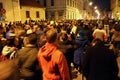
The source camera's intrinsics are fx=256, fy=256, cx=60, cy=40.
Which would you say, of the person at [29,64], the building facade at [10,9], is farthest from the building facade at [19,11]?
the person at [29,64]

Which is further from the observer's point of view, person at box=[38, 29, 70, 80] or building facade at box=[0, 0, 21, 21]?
building facade at box=[0, 0, 21, 21]

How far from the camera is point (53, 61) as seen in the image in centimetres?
413

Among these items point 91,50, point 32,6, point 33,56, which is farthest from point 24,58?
point 32,6

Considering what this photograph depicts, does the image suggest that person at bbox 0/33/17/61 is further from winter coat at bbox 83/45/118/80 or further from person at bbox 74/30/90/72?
person at bbox 74/30/90/72

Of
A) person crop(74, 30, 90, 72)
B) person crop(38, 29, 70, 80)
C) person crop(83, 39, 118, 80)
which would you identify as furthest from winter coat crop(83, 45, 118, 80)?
person crop(74, 30, 90, 72)

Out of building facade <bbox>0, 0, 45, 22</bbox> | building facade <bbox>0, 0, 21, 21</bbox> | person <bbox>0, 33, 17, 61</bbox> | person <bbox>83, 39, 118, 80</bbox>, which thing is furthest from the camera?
building facade <bbox>0, 0, 21, 21</bbox>

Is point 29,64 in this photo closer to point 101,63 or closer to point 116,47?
point 101,63

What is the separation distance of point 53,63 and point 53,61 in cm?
3

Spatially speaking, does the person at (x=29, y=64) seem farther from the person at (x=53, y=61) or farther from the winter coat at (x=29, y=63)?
the person at (x=53, y=61)

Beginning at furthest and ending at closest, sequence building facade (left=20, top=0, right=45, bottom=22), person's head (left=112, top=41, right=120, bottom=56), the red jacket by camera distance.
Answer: building facade (left=20, top=0, right=45, bottom=22), person's head (left=112, top=41, right=120, bottom=56), the red jacket

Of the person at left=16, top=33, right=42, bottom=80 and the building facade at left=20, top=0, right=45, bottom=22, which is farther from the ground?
the building facade at left=20, top=0, right=45, bottom=22

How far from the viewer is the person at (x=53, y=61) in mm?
4109

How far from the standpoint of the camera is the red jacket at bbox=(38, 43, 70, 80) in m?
4.11

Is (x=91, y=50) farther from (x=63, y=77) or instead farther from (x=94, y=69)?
(x=63, y=77)
